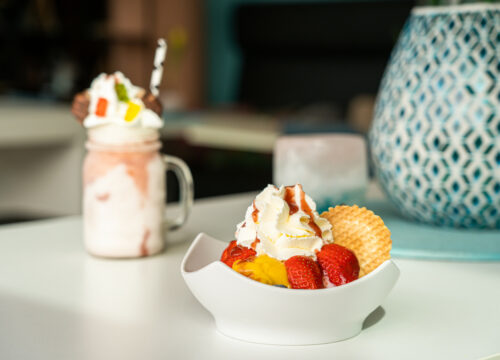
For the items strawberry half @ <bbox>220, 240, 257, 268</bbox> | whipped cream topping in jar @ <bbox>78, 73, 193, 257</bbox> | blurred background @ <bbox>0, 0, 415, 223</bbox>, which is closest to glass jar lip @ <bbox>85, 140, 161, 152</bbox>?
whipped cream topping in jar @ <bbox>78, 73, 193, 257</bbox>

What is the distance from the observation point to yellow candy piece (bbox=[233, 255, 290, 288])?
533 millimetres

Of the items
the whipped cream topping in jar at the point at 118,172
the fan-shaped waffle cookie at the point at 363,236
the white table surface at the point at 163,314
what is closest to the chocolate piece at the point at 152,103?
the whipped cream topping in jar at the point at 118,172

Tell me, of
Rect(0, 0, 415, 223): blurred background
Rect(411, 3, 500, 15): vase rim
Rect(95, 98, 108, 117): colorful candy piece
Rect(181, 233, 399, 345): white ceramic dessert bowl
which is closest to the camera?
Rect(181, 233, 399, 345): white ceramic dessert bowl

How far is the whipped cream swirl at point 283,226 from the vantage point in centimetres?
57

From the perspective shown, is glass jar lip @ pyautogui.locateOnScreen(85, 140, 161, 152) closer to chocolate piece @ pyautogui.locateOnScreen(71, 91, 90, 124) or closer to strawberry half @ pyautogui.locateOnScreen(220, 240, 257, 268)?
chocolate piece @ pyautogui.locateOnScreen(71, 91, 90, 124)

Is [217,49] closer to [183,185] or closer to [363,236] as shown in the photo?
[183,185]

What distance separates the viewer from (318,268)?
1.82ft

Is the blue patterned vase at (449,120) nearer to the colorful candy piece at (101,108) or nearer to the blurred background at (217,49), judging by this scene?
the colorful candy piece at (101,108)

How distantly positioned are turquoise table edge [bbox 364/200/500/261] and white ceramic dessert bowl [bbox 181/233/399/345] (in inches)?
10.8

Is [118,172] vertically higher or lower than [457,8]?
lower

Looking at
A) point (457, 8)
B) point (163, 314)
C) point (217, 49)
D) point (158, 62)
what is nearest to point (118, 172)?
point (158, 62)

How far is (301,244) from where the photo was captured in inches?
22.6

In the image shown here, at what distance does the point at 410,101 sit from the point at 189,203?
329mm

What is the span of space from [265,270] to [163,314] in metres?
0.13
